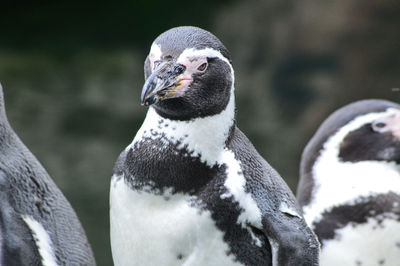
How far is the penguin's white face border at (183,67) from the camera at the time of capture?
144 cm

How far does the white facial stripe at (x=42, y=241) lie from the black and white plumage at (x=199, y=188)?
0.18 metres

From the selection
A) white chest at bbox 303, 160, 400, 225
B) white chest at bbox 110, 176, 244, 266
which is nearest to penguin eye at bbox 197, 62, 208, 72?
white chest at bbox 110, 176, 244, 266

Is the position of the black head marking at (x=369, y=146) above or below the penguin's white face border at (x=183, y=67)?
above

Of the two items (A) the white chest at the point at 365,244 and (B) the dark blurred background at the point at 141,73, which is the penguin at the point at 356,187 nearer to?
(A) the white chest at the point at 365,244

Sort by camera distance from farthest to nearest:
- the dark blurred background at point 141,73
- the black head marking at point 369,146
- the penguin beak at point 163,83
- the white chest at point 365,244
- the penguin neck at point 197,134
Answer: the dark blurred background at point 141,73 → the black head marking at point 369,146 → the white chest at point 365,244 → the penguin neck at point 197,134 → the penguin beak at point 163,83

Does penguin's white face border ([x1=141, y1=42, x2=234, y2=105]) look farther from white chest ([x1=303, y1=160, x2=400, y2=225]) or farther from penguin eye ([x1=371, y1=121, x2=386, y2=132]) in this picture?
penguin eye ([x1=371, y1=121, x2=386, y2=132])

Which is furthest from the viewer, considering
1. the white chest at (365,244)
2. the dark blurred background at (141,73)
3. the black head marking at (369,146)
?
the dark blurred background at (141,73)

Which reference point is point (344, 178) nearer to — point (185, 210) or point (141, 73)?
point (185, 210)

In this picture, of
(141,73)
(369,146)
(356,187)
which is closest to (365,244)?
(356,187)

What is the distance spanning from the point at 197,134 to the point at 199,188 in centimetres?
11

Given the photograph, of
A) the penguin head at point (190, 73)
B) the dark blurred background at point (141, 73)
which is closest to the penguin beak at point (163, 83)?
the penguin head at point (190, 73)

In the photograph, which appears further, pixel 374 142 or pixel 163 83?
pixel 374 142

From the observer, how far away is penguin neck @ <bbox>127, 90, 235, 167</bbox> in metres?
1.53

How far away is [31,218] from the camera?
1581mm
